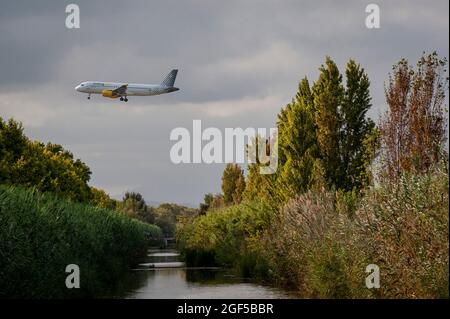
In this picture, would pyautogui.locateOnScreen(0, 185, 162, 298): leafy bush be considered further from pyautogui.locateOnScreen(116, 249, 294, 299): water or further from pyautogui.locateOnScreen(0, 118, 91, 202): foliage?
pyautogui.locateOnScreen(0, 118, 91, 202): foliage

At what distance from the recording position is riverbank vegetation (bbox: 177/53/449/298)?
54.2ft

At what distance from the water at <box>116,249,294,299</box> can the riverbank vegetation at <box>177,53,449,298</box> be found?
3.38 ft

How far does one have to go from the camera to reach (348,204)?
2861cm

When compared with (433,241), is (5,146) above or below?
above

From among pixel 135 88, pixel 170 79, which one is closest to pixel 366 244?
pixel 135 88

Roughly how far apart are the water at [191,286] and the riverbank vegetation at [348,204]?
3.38 ft

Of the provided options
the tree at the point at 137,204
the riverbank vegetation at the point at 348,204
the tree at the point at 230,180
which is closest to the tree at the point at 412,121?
the riverbank vegetation at the point at 348,204

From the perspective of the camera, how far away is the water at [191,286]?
26.2 meters

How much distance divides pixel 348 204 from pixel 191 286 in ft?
21.9

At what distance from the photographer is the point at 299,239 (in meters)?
25.9

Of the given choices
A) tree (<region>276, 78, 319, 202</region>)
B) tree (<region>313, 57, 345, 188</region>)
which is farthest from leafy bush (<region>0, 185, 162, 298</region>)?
tree (<region>313, 57, 345, 188</region>)
